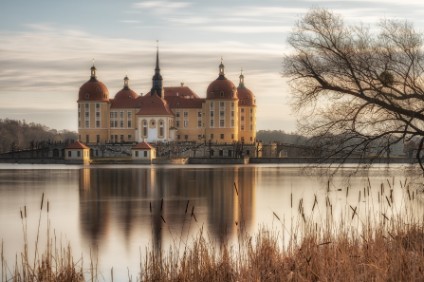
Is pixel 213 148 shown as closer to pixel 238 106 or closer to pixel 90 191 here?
pixel 238 106

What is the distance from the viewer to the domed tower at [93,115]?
95062 mm

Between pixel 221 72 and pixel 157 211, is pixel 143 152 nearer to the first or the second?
pixel 221 72

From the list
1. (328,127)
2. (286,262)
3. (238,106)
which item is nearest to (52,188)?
(328,127)

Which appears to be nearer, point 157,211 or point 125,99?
point 157,211

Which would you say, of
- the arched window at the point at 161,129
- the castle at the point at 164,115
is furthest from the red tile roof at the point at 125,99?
the arched window at the point at 161,129

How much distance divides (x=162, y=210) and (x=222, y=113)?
70008 millimetres

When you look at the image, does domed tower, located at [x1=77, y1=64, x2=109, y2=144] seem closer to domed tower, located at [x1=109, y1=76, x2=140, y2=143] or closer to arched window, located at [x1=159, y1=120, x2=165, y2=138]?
domed tower, located at [x1=109, y1=76, x2=140, y2=143]

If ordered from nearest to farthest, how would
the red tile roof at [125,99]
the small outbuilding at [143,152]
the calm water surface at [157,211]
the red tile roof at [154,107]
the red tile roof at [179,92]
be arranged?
the calm water surface at [157,211] → the small outbuilding at [143,152] → the red tile roof at [154,107] → the red tile roof at [125,99] → the red tile roof at [179,92]

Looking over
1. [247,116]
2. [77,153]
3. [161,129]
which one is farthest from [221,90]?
[77,153]

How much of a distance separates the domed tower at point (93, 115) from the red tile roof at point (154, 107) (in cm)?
585

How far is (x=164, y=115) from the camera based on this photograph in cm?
9031

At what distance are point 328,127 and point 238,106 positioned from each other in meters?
82.3

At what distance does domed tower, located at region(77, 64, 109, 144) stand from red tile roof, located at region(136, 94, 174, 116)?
19.2ft

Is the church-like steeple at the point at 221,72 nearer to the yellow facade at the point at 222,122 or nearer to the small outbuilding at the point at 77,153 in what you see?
the yellow facade at the point at 222,122
